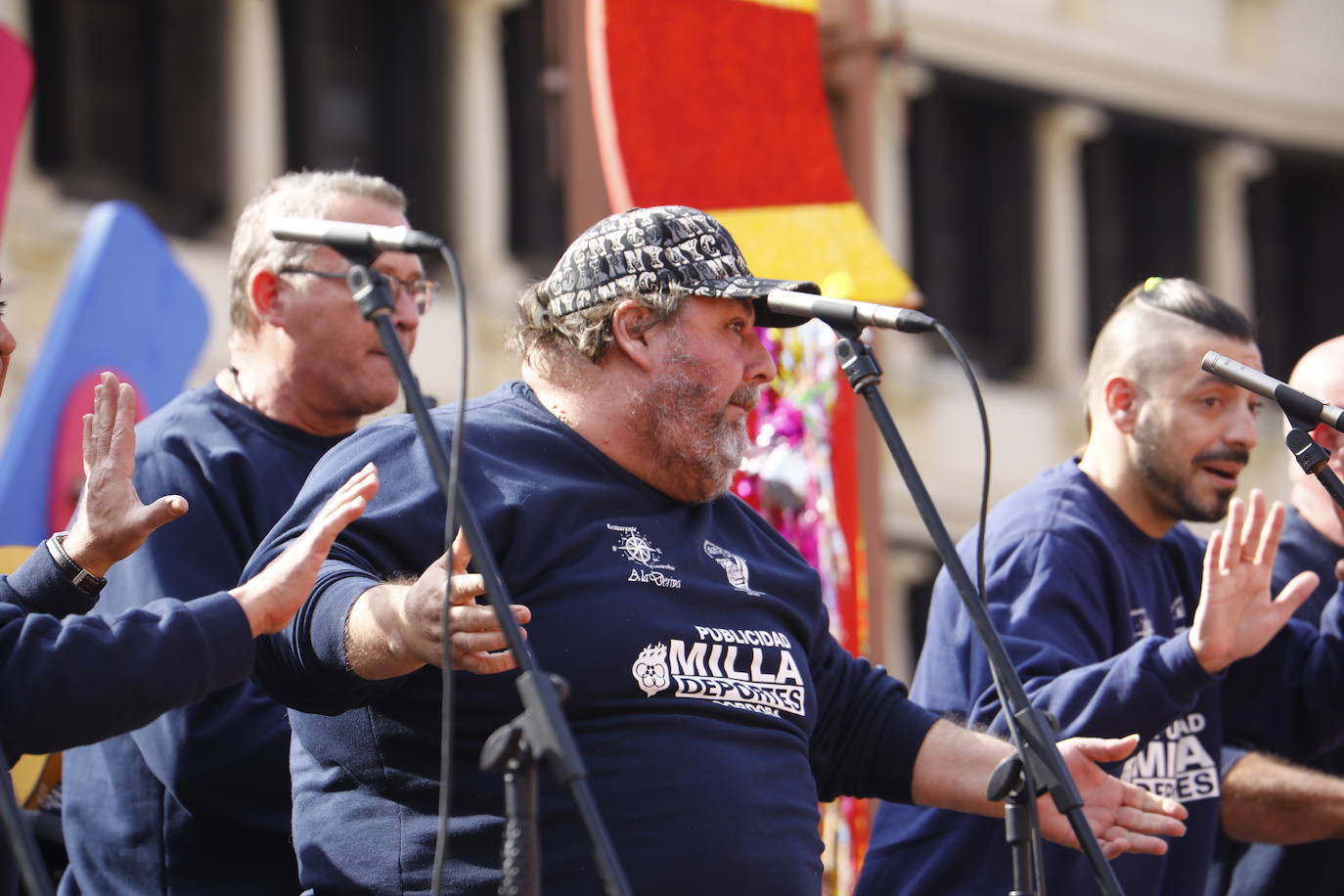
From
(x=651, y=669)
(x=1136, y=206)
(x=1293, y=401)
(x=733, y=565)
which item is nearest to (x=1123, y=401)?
(x=1293, y=401)

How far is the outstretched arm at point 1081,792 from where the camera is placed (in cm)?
359

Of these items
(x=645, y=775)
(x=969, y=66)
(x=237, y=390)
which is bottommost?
(x=645, y=775)

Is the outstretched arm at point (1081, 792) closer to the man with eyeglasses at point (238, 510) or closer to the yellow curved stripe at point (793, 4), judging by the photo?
the man with eyeglasses at point (238, 510)

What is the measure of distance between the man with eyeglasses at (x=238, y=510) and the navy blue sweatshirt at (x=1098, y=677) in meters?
1.32

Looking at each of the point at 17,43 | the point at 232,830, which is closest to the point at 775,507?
the point at 232,830

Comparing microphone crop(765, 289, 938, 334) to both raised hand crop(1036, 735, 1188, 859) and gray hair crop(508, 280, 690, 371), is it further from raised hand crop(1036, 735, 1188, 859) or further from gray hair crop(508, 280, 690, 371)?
raised hand crop(1036, 735, 1188, 859)

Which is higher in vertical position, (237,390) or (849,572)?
(237,390)

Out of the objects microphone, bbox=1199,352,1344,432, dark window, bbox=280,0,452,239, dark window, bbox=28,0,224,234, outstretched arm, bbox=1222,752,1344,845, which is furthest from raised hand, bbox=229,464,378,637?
dark window, bbox=280,0,452,239

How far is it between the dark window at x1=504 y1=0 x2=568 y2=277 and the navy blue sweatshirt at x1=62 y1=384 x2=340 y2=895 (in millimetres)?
10240

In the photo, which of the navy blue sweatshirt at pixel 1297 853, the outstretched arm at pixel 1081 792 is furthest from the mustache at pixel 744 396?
the navy blue sweatshirt at pixel 1297 853

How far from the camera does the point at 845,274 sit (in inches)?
211

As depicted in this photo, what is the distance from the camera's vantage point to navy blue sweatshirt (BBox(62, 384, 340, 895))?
3832 mm

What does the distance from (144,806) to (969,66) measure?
1402cm

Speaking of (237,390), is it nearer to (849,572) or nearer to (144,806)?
(144,806)
